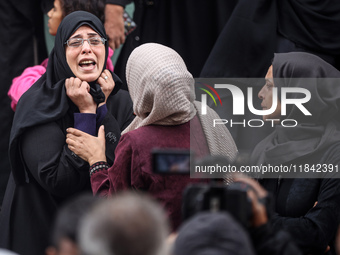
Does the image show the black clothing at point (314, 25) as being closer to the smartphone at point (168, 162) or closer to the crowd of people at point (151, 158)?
the crowd of people at point (151, 158)

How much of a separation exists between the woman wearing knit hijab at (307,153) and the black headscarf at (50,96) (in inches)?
41.3

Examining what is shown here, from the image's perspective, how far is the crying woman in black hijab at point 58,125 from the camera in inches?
155

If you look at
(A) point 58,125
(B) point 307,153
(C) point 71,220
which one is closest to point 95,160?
(A) point 58,125

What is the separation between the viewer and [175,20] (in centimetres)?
585

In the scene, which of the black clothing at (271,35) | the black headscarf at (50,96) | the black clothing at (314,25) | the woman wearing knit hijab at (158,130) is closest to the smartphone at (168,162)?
the woman wearing knit hijab at (158,130)

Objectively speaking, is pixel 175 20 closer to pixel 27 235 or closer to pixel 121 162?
pixel 27 235

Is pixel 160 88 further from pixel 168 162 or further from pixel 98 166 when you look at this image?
pixel 168 162

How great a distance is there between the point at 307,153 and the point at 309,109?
231 mm

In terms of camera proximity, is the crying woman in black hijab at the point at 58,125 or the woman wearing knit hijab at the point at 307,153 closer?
the woman wearing knit hijab at the point at 307,153

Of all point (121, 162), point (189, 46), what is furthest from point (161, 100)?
point (189, 46)

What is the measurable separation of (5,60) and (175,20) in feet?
4.38

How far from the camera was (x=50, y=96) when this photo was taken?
410cm

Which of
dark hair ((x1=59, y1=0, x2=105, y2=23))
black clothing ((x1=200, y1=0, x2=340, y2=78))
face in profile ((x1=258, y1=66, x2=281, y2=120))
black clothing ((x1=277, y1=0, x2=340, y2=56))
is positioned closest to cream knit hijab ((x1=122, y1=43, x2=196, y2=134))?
face in profile ((x1=258, y1=66, x2=281, y2=120))

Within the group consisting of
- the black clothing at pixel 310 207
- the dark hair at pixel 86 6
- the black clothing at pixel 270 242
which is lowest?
the black clothing at pixel 310 207
